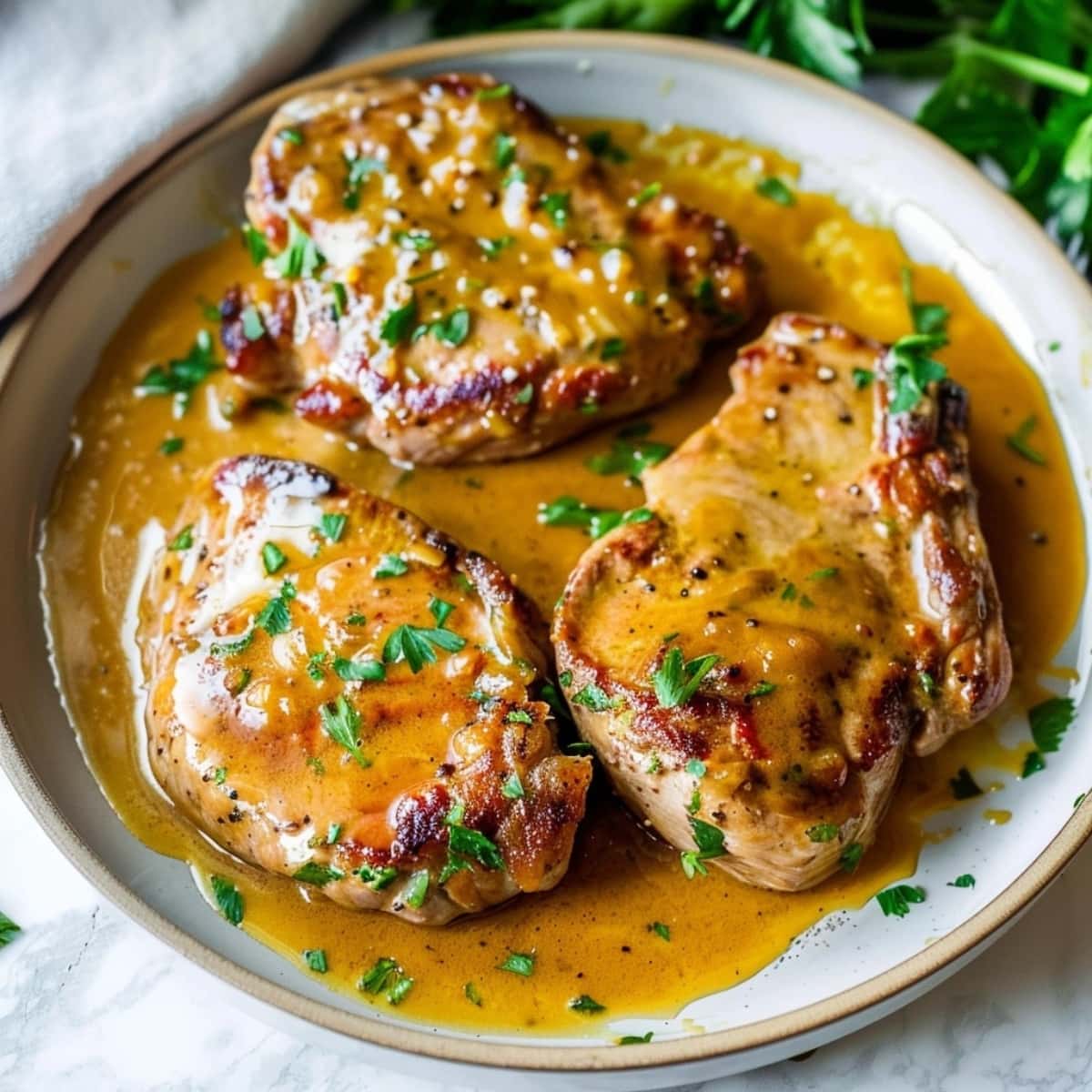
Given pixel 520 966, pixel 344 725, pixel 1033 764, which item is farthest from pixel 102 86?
pixel 1033 764

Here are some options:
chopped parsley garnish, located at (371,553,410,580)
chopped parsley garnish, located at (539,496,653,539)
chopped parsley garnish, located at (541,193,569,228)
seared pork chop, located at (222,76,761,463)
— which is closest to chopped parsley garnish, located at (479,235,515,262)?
seared pork chop, located at (222,76,761,463)

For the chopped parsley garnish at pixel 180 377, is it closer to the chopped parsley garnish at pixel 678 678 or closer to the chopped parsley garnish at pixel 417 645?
the chopped parsley garnish at pixel 417 645

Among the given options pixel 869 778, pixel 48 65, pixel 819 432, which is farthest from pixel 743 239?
pixel 48 65

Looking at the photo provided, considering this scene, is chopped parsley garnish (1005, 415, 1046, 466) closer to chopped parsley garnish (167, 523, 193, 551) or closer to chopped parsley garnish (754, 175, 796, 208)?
chopped parsley garnish (754, 175, 796, 208)

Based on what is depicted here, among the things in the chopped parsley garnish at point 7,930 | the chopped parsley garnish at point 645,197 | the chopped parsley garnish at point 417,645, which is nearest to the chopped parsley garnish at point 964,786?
the chopped parsley garnish at point 417,645

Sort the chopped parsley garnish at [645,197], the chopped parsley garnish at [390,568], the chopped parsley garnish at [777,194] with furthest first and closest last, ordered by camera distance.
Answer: the chopped parsley garnish at [777,194]
the chopped parsley garnish at [645,197]
the chopped parsley garnish at [390,568]

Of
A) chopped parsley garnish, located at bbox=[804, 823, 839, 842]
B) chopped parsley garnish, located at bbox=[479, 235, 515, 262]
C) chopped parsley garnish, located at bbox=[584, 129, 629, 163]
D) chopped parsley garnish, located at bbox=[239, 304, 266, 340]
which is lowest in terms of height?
chopped parsley garnish, located at bbox=[239, 304, 266, 340]
